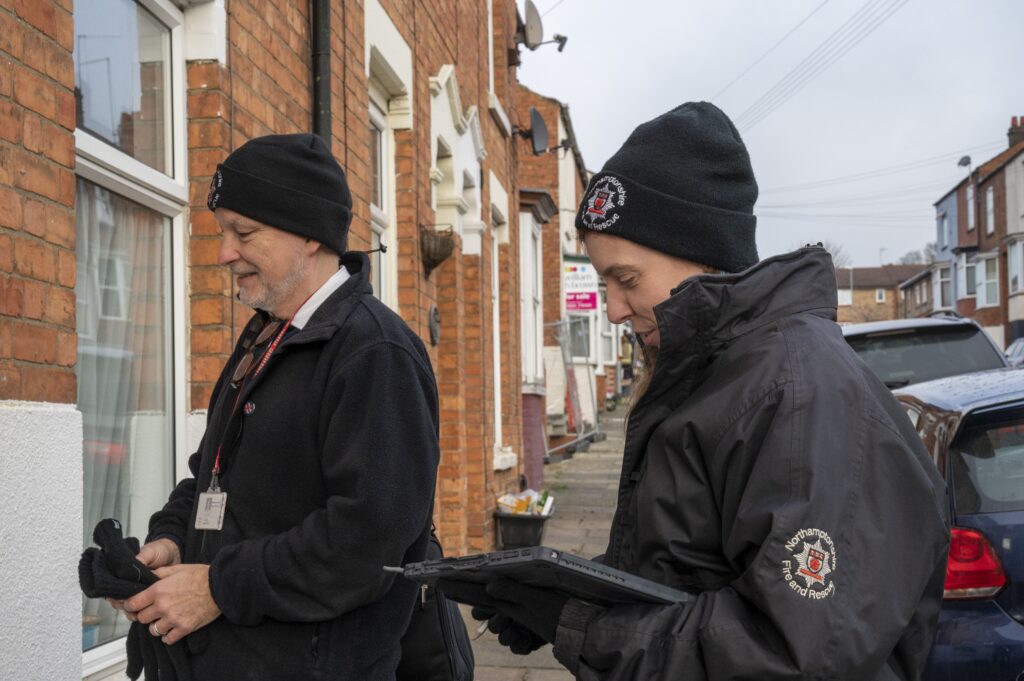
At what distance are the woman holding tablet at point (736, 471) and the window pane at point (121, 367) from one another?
2220 mm

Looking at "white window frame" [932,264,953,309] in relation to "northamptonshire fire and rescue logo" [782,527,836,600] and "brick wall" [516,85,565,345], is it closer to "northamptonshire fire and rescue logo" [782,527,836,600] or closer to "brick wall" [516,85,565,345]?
"brick wall" [516,85,565,345]

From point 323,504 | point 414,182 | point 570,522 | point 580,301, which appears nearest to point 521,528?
point 570,522

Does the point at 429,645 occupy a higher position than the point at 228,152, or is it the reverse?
the point at 228,152

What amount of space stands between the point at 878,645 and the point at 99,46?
333 centimetres

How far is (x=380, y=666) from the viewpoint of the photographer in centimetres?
228

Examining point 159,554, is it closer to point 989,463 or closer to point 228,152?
point 228,152

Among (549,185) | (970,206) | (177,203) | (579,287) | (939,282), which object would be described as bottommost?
(177,203)

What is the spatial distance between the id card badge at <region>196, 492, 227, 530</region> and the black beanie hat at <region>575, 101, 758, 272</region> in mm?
1055

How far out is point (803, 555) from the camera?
4.48 ft

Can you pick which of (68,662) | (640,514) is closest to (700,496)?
(640,514)

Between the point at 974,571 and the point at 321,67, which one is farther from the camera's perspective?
the point at 321,67

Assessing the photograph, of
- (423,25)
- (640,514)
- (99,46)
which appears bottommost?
(640,514)

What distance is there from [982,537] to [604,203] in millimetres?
2560

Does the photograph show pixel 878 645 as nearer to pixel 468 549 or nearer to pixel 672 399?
pixel 672 399
